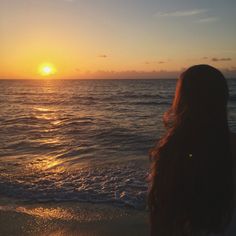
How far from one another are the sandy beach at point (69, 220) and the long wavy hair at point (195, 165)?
3.65 m

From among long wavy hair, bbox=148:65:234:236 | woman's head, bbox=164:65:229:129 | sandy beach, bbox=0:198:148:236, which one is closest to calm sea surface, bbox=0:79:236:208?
sandy beach, bbox=0:198:148:236

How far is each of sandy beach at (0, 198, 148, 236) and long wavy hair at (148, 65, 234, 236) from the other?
12.0 feet

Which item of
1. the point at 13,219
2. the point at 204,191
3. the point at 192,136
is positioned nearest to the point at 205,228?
the point at 204,191

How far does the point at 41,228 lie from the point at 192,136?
429 centimetres

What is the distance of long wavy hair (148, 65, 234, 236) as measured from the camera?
1.88 meters

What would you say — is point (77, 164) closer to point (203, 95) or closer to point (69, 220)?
point (69, 220)

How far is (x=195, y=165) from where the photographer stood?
74.0 inches

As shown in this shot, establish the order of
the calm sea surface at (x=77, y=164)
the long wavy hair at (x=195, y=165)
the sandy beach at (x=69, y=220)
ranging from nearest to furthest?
the long wavy hair at (x=195, y=165) < the sandy beach at (x=69, y=220) < the calm sea surface at (x=77, y=164)

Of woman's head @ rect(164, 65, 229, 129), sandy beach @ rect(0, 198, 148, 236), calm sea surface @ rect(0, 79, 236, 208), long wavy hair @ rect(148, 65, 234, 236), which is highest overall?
woman's head @ rect(164, 65, 229, 129)

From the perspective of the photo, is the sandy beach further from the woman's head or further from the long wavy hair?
the woman's head

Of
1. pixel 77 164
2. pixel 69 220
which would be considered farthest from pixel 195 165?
pixel 77 164

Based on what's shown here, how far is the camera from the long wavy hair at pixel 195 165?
188 cm

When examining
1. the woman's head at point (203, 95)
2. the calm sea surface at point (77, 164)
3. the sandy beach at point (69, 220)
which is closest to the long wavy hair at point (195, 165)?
the woman's head at point (203, 95)

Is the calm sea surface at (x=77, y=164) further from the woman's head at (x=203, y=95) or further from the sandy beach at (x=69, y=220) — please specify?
the woman's head at (x=203, y=95)
